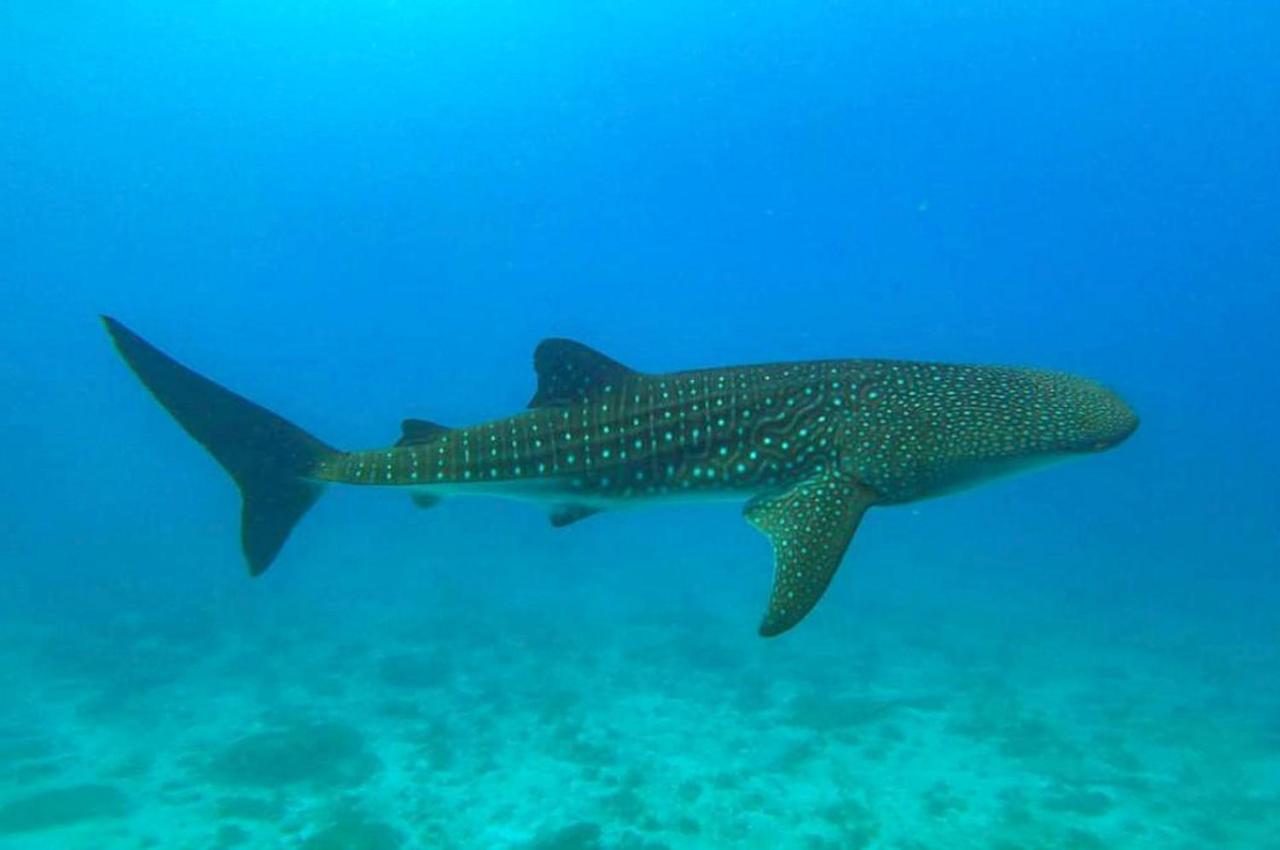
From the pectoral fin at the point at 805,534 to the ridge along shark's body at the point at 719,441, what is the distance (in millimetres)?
11

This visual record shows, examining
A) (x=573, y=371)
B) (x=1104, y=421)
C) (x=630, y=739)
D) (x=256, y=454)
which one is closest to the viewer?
(x=1104, y=421)

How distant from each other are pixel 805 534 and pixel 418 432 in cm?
340

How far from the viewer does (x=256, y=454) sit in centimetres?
666

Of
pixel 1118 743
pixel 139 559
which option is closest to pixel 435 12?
pixel 139 559

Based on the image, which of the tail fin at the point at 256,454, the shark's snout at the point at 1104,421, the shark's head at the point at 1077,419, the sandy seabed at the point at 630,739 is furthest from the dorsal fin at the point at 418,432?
the sandy seabed at the point at 630,739

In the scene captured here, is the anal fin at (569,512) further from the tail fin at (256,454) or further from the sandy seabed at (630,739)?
the sandy seabed at (630,739)

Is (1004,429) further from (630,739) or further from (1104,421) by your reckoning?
(630,739)

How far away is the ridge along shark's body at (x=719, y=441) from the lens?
5.68 m

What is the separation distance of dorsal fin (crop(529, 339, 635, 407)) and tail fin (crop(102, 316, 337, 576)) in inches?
78.9

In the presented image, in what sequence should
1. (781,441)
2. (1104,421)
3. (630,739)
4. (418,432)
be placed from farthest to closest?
(630,739), (418,432), (781,441), (1104,421)

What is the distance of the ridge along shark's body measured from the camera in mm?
5684

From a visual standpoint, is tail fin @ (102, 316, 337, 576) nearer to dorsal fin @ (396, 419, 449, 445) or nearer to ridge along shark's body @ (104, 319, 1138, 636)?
ridge along shark's body @ (104, 319, 1138, 636)

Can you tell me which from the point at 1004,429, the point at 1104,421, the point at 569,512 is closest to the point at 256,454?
the point at 569,512

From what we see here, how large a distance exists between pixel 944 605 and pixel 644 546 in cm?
1734
